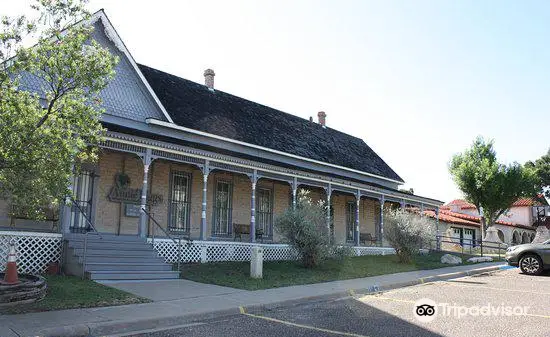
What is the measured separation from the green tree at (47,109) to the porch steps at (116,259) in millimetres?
3203

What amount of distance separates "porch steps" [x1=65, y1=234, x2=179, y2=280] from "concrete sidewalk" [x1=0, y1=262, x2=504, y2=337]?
68 centimetres

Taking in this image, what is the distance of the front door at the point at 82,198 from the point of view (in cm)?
1459

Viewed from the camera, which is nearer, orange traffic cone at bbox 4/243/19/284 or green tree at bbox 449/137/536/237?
orange traffic cone at bbox 4/243/19/284

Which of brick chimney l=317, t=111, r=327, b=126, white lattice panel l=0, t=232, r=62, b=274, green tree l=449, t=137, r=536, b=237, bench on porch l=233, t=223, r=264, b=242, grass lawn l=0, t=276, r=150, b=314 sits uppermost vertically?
brick chimney l=317, t=111, r=327, b=126

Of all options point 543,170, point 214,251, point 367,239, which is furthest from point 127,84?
point 543,170

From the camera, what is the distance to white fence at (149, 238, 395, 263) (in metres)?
15.0

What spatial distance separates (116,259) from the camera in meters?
12.5

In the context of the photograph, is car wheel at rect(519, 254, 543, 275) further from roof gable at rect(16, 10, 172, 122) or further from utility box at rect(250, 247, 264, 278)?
roof gable at rect(16, 10, 172, 122)

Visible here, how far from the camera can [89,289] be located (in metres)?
9.89

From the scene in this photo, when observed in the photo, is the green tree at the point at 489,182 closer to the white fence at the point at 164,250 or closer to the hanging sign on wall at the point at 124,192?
the white fence at the point at 164,250

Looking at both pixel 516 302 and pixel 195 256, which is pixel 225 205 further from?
pixel 516 302

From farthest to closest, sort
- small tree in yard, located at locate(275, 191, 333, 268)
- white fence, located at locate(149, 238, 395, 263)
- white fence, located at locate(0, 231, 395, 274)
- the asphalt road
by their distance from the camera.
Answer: small tree in yard, located at locate(275, 191, 333, 268)
white fence, located at locate(149, 238, 395, 263)
white fence, located at locate(0, 231, 395, 274)
the asphalt road

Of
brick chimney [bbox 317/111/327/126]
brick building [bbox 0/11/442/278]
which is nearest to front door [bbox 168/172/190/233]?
brick building [bbox 0/11/442/278]

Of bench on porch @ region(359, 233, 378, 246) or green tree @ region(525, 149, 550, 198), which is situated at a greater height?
green tree @ region(525, 149, 550, 198)
